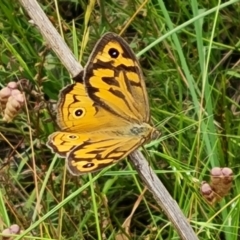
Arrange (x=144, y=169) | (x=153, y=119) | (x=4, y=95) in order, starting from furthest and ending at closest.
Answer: (x=153, y=119)
(x=4, y=95)
(x=144, y=169)

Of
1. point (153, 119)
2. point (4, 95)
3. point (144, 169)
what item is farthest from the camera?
point (153, 119)

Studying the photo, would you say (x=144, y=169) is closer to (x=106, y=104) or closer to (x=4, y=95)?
(x=106, y=104)

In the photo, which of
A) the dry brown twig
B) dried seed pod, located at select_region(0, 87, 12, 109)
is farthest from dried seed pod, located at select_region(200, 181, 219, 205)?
dried seed pod, located at select_region(0, 87, 12, 109)

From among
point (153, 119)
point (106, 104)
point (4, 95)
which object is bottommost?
point (153, 119)

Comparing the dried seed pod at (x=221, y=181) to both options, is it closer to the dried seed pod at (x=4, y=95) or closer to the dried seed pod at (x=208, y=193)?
the dried seed pod at (x=208, y=193)

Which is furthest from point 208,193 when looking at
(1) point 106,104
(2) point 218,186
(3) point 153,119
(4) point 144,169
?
(3) point 153,119

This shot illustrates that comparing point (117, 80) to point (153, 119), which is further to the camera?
point (153, 119)

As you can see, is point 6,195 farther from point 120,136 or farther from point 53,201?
point 120,136

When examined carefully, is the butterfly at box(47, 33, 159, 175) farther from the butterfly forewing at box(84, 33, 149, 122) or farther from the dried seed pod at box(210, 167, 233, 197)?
the dried seed pod at box(210, 167, 233, 197)
